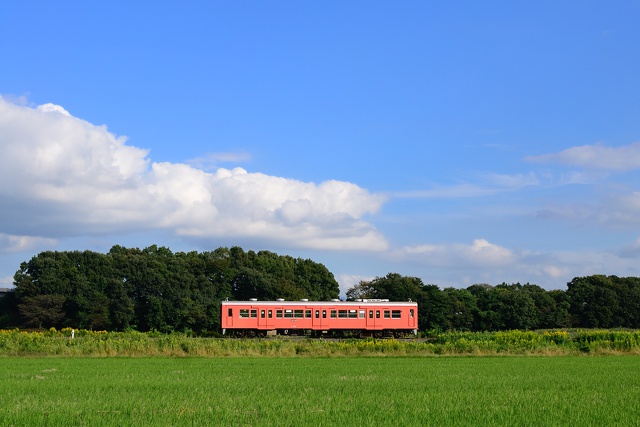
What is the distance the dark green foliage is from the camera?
5459 cm

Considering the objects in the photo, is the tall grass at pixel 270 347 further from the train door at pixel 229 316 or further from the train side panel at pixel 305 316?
the train side panel at pixel 305 316

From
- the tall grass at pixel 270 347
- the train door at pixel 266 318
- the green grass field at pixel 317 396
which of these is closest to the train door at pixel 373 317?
the train door at pixel 266 318

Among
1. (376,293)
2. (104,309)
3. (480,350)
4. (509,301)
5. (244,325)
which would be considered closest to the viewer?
(480,350)

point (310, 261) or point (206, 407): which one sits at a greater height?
point (310, 261)

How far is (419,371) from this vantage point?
19.8 meters

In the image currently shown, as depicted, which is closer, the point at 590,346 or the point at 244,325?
the point at 590,346

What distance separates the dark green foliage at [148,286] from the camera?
54594 millimetres

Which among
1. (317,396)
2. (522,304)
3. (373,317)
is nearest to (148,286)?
(373,317)

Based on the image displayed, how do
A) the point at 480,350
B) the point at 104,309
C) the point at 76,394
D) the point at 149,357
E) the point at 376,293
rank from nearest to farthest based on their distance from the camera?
the point at 76,394 < the point at 149,357 < the point at 480,350 < the point at 104,309 < the point at 376,293

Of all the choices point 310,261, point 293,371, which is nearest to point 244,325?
point 293,371

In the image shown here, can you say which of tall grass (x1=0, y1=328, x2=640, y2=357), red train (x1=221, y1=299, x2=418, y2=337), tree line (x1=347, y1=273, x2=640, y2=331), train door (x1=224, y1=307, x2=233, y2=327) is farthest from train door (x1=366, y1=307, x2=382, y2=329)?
tree line (x1=347, y1=273, x2=640, y2=331)

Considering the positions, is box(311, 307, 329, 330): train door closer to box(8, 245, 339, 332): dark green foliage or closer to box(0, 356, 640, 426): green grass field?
box(8, 245, 339, 332): dark green foliage

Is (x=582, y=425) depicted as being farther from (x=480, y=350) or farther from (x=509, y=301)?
(x=509, y=301)

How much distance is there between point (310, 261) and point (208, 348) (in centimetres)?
4998
